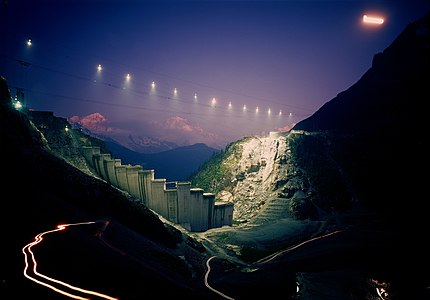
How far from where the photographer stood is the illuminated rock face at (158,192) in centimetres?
3981

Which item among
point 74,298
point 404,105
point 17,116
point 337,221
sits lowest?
point 337,221

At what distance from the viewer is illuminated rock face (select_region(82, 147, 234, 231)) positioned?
39812 mm

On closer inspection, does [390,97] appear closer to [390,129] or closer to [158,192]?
[390,129]

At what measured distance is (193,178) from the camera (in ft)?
211

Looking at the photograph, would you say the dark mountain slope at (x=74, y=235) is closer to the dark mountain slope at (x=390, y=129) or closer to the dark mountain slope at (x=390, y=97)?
the dark mountain slope at (x=390, y=129)

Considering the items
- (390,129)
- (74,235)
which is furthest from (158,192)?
(390,129)

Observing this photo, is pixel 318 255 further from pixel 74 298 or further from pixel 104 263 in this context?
pixel 74 298

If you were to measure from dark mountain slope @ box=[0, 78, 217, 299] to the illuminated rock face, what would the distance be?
1128 centimetres

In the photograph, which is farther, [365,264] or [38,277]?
[365,264]

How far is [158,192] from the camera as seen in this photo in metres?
41.4

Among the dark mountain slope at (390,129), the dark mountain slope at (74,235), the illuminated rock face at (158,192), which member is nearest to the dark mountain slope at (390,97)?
the dark mountain slope at (390,129)

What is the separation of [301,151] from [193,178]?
30.9 meters

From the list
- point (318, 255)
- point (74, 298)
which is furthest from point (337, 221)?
point (74, 298)

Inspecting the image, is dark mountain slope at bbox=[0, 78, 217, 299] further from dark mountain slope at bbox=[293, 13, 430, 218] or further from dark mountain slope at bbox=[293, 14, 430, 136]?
dark mountain slope at bbox=[293, 14, 430, 136]
